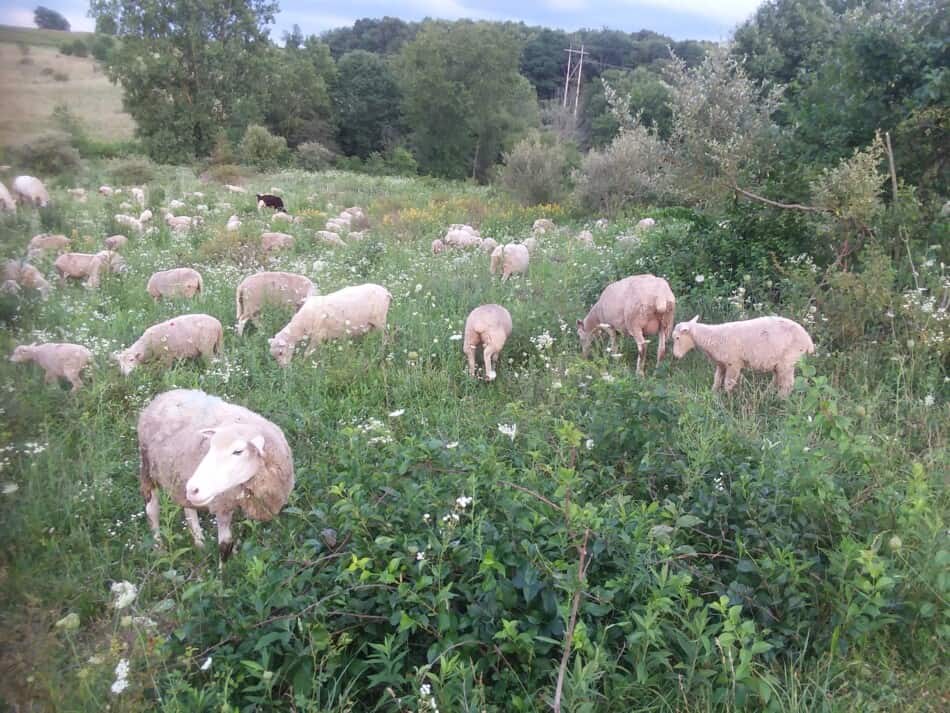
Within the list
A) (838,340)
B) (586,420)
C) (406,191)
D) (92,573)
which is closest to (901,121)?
(838,340)

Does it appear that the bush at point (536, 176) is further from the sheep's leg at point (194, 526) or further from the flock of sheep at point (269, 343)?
the sheep's leg at point (194, 526)

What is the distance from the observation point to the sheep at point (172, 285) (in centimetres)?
872

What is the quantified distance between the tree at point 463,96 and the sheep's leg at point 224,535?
39.7m

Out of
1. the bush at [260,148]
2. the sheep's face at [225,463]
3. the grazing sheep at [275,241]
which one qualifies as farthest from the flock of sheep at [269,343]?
the bush at [260,148]

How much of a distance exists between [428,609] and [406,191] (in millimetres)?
22218

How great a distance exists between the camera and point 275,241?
41.1 ft

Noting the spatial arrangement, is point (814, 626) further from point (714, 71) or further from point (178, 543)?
point (714, 71)

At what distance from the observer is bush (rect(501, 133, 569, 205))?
20703mm

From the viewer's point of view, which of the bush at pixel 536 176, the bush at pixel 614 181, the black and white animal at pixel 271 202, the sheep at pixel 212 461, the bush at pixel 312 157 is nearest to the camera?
the sheep at pixel 212 461

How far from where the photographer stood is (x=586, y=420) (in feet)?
14.2

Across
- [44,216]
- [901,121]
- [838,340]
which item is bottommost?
[838,340]

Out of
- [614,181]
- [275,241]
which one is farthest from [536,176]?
[275,241]

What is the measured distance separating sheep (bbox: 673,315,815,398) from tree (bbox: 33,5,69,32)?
5.22 m

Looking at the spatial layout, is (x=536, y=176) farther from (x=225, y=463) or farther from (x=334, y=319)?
(x=225, y=463)
